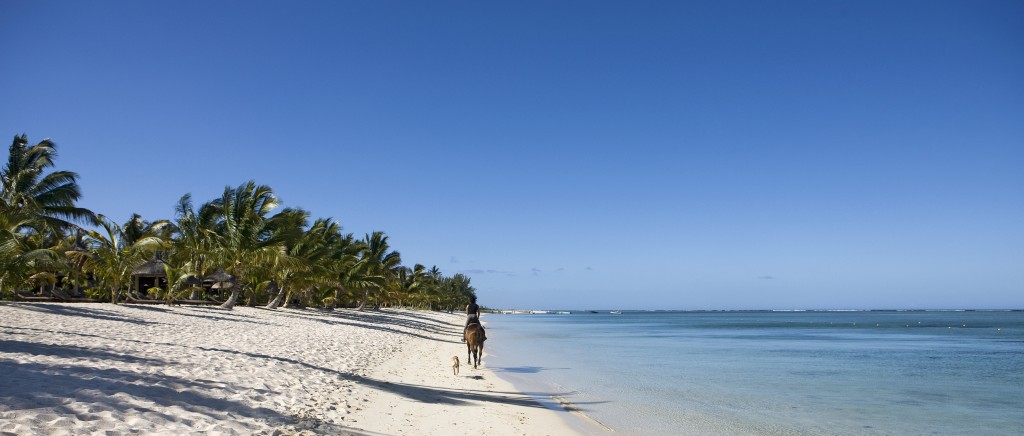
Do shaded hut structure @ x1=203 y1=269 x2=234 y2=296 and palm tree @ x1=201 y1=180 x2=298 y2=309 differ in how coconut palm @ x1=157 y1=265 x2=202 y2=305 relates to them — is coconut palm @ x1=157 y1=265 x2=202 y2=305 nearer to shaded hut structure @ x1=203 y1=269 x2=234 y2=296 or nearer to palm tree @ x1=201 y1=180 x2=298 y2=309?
palm tree @ x1=201 y1=180 x2=298 y2=309

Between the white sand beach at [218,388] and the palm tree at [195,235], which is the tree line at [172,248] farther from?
the white sand beach at [218,388]

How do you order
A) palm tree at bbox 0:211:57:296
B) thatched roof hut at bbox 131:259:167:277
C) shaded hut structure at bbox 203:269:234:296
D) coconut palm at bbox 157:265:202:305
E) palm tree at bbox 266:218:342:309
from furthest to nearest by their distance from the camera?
shaded hut structure at bbox 203:269:234:296 < thatched roof hut at bbox 131:259:167:277 < palm tree at bbox 266:218:342:309 < coconut palm at bbox 157:265:202:305 < palm tree at bbox 0:211:57:296

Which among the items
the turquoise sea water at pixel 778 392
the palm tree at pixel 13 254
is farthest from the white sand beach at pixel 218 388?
the turquoise sea water at pixel 778 392

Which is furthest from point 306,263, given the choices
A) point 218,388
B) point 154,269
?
point 218,388

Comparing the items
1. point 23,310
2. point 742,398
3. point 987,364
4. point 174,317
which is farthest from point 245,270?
point 987,364

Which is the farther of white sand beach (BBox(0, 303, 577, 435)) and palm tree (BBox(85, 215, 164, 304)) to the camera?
palm tree (BBox(85, 215, 164, 304))

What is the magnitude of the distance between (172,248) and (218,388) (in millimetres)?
23211

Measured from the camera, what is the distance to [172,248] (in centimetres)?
2759

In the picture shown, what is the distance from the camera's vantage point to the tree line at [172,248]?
19.6 meters

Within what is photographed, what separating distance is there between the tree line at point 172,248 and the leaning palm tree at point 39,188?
0.11 ft

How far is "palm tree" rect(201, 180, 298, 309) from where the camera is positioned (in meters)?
26.9

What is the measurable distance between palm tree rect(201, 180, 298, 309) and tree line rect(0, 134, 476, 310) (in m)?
0.05

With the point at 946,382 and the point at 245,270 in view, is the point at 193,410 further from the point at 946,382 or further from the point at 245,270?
the point at 245,270

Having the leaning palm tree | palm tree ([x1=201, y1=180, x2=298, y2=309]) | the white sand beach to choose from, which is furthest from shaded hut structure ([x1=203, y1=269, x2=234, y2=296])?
the white sand beach
